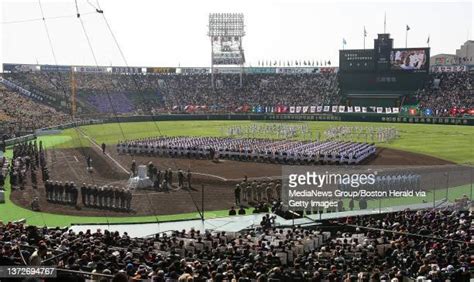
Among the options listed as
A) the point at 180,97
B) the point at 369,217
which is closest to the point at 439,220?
the point at 369,217

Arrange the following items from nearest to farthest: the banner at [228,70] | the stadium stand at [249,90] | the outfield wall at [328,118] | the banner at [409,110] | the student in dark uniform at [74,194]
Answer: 1. the student in dark uniform at [74,194]
2. the outfield wall at [328,118]
3. the banner at [409,110]
4. the stadium stand at [249,90]
5. the banner at [228,70]

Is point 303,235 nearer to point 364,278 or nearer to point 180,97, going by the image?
point 364,278

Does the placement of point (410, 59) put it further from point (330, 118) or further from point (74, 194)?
point (74, 194)

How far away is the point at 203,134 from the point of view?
5575 cm

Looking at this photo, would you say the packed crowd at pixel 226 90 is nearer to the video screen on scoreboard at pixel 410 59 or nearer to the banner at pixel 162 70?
the banner at pixel 162 70

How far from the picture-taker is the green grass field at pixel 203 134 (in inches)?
883

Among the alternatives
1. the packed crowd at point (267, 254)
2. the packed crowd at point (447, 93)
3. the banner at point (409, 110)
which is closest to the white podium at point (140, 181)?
the packed crowd at point (267, 254)

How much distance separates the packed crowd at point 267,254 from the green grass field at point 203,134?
6.33 meters

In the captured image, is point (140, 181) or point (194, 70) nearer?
point (140, 181)

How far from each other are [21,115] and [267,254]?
4747cm

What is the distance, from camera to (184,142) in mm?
41406

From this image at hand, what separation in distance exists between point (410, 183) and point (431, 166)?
10.4 metres

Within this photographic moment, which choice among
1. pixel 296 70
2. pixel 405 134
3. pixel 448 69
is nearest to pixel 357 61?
pixel 448 69

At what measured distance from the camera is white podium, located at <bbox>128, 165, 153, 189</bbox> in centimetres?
2559
